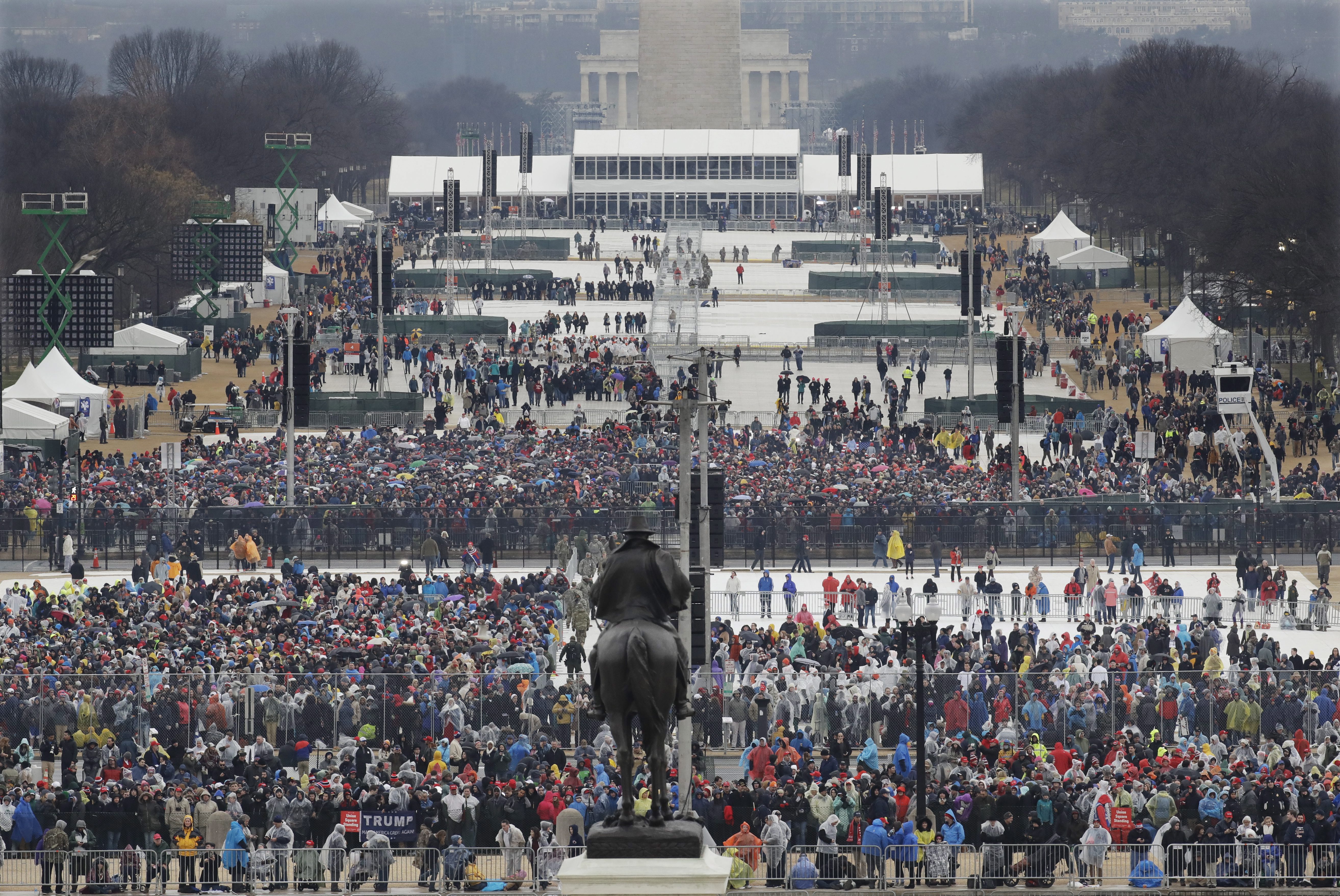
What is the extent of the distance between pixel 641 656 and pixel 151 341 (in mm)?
72040

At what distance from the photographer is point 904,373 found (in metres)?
80.9

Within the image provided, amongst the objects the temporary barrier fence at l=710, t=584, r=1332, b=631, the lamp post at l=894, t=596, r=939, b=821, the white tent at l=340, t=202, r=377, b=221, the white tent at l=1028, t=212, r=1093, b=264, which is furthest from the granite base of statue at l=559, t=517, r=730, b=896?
the white tent at l=340, t=202, r=377, b=221

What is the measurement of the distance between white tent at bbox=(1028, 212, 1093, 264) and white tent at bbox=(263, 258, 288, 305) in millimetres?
38717

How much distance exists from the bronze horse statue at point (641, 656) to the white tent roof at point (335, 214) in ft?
422

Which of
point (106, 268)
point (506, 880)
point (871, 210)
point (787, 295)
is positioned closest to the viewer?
point (506, 880)

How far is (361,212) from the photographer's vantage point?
155 m

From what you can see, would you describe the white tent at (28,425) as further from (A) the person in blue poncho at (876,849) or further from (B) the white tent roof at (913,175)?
(B) the white tent roof at (913,175)

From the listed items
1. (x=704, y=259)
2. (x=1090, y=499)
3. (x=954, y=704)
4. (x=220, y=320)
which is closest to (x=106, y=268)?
(x=220, y=320)

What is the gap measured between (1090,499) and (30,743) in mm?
29157

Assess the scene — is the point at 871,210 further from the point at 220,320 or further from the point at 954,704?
the point at 954,704

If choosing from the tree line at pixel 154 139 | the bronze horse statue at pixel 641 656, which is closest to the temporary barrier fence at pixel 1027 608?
the bronze horse statue at pixel 641 656

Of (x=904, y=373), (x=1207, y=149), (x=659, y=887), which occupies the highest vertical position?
(x=1207, y=149)


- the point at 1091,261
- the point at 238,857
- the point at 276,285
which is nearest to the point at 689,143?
the point at 1091,261

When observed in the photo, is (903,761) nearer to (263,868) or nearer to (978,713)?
(978,713)
